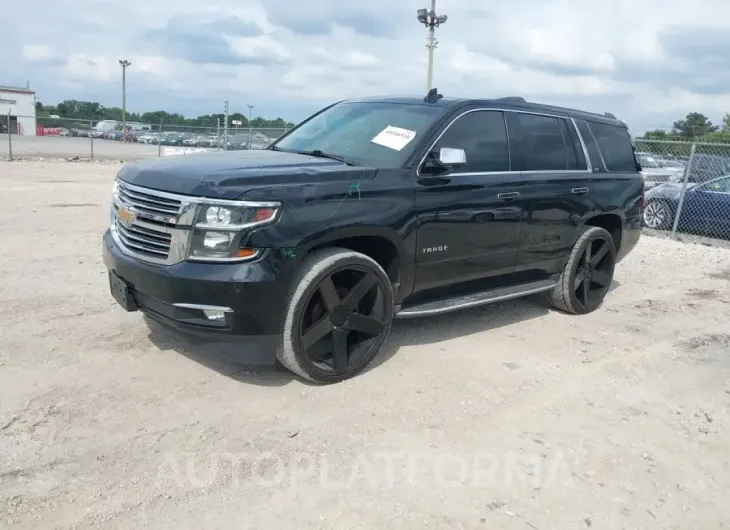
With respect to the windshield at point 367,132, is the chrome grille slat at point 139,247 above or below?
below

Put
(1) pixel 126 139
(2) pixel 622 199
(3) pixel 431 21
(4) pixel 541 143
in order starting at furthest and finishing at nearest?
1. (1) pixel 126 139
2. (3) pixel 431 21
3. (2) pixel 622 199
4. (4) pixel 541 143

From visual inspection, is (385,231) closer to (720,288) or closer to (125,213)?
(125,213)

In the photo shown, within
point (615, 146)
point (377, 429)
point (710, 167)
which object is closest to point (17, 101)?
point (710, 167)

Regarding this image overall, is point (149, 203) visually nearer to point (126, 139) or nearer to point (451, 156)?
point (451, 156)

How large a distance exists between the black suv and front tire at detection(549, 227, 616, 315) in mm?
21

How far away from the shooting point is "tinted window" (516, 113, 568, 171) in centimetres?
552

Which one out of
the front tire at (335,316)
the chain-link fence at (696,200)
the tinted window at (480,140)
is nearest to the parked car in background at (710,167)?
the chain-link fence at (696,200)

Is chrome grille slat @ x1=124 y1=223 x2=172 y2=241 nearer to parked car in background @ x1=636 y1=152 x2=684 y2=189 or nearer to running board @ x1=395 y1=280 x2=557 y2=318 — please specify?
running board @ x1=395 y1=280 x2=557 y2=318

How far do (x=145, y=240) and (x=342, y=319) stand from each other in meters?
1.35

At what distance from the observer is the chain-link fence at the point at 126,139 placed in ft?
87.7

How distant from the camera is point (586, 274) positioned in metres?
6.32

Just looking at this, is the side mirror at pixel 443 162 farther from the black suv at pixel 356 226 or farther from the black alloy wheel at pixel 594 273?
the black alloy wheel at pixel 594 273

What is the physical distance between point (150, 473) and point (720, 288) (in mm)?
7295

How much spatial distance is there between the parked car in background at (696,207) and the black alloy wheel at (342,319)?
32.3ft
